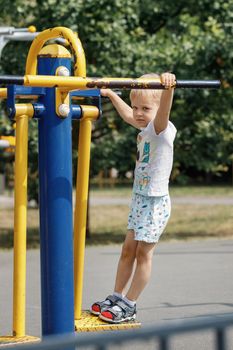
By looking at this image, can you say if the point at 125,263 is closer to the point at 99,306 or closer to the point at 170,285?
the point at 99,306

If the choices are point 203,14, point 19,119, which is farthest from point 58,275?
point 203,14

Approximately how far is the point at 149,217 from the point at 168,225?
12.6 meters

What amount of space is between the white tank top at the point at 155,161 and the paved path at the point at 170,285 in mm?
757

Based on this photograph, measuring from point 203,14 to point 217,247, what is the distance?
4.40 metres

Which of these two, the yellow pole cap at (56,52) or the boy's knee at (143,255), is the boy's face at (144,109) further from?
the yellow pole cap at (56,52)

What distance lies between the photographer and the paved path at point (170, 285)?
584 centimetres

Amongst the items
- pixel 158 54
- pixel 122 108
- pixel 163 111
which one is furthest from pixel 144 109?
pixel 158 54

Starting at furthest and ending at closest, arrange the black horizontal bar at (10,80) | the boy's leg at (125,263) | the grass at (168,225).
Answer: the grass at (168,225) < the boy's leg at (125,263) < the black horizontal bar at (10,80)

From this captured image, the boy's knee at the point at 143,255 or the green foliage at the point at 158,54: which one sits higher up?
the green foliage at the point at 158,54

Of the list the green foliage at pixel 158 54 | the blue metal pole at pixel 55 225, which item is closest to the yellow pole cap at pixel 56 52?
the blue metal pole at pixel 55 225

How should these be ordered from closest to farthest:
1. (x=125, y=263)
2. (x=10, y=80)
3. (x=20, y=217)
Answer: (x=10, y=80) → (x=20, y=217) → (x=125, y=263)

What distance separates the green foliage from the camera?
12516 mm

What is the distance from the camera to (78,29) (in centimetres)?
1259

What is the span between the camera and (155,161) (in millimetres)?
5074
